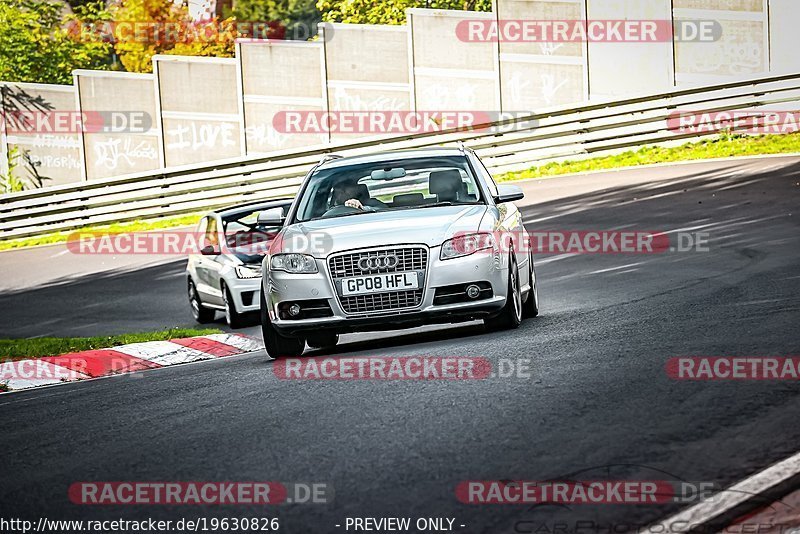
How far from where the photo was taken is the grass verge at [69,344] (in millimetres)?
13958

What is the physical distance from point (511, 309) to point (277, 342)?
195 cm

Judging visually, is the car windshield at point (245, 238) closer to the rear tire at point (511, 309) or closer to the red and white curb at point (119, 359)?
the red and white curb at point (119, 359)

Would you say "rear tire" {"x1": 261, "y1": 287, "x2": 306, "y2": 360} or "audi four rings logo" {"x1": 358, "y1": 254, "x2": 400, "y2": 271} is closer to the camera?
"audi four rings logo" {"x1": 358, "y1": 254, "x2": 400, "y2": 271}

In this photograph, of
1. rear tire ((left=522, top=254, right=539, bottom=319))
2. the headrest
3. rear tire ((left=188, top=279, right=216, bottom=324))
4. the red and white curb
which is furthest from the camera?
rear tire ((left=188, top=279, right=216, bottom=324))

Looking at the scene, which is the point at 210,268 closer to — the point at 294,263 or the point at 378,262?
the point at 294,263

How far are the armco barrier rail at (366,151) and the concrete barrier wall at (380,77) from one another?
111cm

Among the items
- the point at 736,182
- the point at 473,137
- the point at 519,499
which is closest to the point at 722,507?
the point at 519,499

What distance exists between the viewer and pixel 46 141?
41.9 meters

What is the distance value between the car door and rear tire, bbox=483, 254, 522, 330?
626cm

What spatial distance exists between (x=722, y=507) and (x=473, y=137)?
26325 millimetres

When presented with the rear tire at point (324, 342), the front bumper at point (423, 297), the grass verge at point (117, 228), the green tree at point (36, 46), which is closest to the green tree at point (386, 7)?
the green tree at point (36, 46)

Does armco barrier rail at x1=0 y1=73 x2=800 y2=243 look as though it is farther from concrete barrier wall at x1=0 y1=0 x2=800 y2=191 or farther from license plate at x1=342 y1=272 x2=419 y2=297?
license plate at x1=342 y1=272 x2=419 y2=297

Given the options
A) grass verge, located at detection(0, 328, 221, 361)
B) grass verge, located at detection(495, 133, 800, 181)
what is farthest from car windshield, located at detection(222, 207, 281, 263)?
grass verge, located at detection(495, 133, 800, 181)

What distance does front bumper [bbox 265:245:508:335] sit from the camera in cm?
1063
